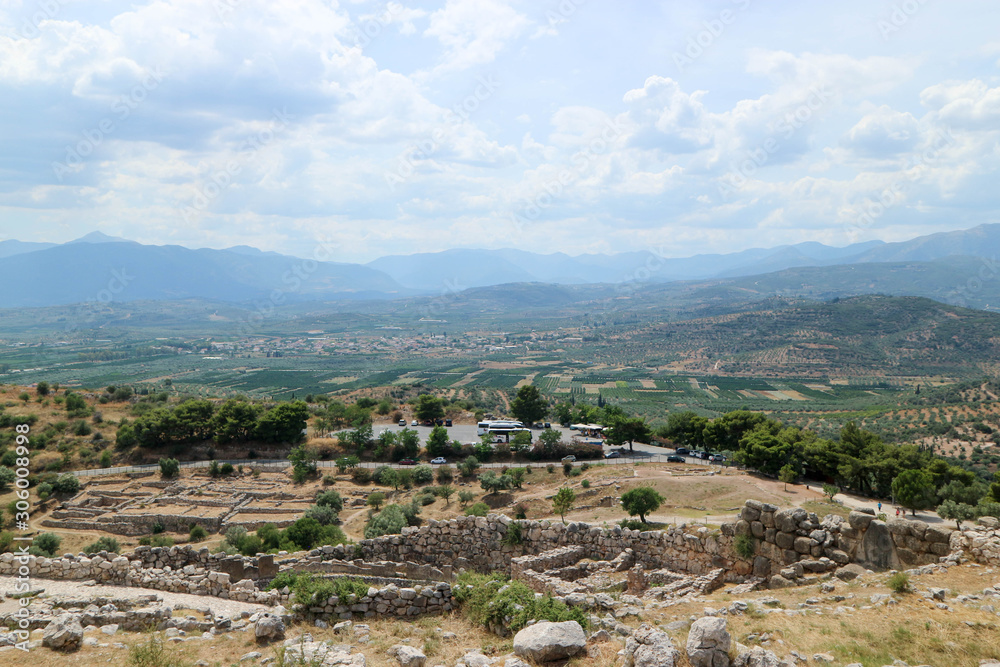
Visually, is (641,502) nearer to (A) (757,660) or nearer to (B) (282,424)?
(A) (757,660)

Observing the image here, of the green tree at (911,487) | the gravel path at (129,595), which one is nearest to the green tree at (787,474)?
the green tree at (911,487)

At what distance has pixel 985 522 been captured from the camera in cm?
1177

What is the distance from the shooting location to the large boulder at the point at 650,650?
249 inches

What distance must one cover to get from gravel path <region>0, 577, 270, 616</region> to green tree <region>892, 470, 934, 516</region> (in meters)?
28.8

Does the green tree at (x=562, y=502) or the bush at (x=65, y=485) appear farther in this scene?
the bush at (x=65, y=485)

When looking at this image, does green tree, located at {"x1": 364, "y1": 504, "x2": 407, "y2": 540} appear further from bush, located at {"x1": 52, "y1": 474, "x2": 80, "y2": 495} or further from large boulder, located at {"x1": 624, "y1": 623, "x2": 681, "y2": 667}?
bush, located at {"x1": 52, "y1": 474, "x2": 80, "y2": 495}

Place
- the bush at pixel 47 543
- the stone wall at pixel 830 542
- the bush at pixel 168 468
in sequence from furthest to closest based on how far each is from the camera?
the bush at pixel 168 468 < the bush at pixel 47 543 < the stone wall at pixel 830 542

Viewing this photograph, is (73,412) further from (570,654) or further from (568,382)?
(568,382)

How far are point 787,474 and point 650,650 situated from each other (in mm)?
32417

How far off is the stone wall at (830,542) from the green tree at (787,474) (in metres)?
25.1

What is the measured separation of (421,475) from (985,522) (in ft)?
118

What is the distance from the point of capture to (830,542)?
37.0 ft

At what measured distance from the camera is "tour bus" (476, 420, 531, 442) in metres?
54.2

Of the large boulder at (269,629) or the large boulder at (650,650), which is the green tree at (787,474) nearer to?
the large boulder at (650,650)
